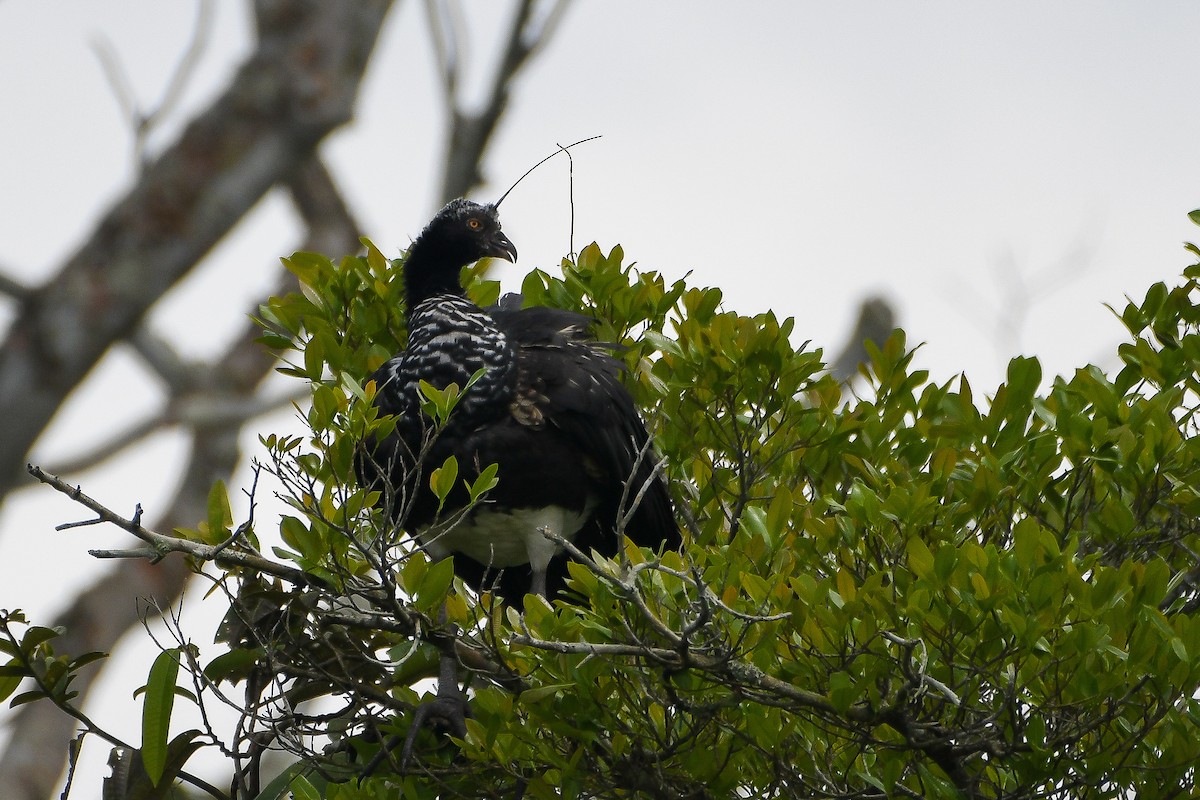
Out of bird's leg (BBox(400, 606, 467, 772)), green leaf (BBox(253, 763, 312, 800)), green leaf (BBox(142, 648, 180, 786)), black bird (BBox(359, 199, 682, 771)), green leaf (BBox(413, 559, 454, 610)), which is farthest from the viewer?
black bird (BBox(359, 199, 682, 771))

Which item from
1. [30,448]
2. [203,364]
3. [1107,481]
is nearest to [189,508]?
[203,364]

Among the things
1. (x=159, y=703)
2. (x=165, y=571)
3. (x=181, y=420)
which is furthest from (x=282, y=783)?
(x=165, y=571)

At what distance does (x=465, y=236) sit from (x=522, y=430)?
0.77 meters

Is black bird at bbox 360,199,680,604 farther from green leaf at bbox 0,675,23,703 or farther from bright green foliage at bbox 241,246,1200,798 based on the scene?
green leaf at bbox 0,675,23,703

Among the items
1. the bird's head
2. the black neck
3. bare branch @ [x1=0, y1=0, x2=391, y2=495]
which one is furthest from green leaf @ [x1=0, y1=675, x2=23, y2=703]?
bare branch @ [x1=0, y1=0, x2=391, y2=495]

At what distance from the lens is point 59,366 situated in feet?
20.5

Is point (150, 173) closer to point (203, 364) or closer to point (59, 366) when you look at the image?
point (59, 366)

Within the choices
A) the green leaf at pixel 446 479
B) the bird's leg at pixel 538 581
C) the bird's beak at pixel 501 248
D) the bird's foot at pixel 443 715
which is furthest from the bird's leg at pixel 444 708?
the bird's beak at pixel 501 248

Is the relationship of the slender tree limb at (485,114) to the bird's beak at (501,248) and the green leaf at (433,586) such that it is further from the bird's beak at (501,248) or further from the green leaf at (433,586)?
the green leaf at (433,586)

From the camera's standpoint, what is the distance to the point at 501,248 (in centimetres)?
418

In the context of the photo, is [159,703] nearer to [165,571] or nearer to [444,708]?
[444,708]

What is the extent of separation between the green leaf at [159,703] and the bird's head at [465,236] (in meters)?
1.45

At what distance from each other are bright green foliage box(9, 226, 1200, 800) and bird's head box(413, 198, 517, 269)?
33.5 inches

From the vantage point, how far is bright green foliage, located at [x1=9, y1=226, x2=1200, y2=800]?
2.33 metres
